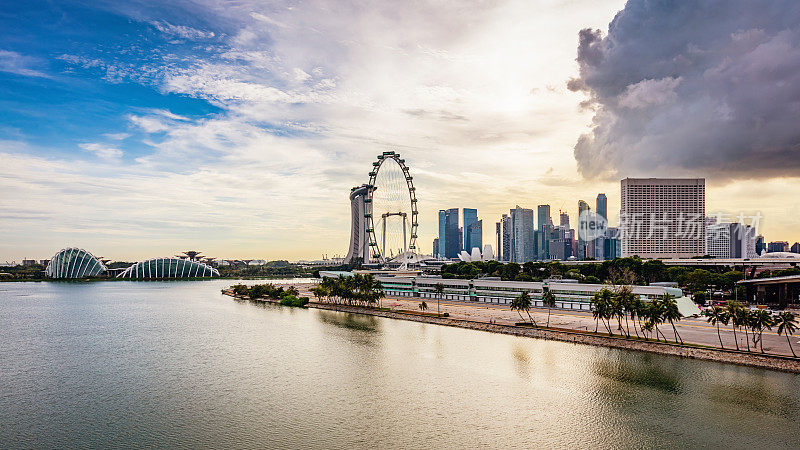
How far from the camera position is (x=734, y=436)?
24.3 m

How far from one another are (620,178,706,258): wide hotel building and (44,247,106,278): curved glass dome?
609 ft

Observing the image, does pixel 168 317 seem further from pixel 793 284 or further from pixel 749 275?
pixel 749 275

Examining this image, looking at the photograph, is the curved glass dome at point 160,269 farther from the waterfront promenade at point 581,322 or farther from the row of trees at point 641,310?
the row of trees at point 641,310

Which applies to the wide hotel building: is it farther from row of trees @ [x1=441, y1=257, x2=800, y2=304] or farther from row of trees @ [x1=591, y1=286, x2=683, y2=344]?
row of trees @ [x1=591, y1=286, x2=683, y2=344]

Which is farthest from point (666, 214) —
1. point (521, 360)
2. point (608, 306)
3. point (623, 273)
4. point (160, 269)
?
point (160, 269)

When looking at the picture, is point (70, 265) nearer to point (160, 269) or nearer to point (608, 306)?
point (160, 269)

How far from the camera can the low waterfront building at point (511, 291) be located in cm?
6072

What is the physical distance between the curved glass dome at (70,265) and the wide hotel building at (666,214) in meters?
186

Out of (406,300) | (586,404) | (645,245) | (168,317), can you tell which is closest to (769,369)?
(586,404)

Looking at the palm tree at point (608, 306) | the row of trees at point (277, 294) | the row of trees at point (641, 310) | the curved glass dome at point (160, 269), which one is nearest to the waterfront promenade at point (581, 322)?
the row of trees at point (641, 310)

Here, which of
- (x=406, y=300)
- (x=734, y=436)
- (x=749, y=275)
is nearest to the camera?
(x=734, y=436)

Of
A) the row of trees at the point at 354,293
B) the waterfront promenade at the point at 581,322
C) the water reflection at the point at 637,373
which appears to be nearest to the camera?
the water reflection at the point at 637,373

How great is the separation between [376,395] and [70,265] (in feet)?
575

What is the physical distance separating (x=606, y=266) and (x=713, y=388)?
7395cm
